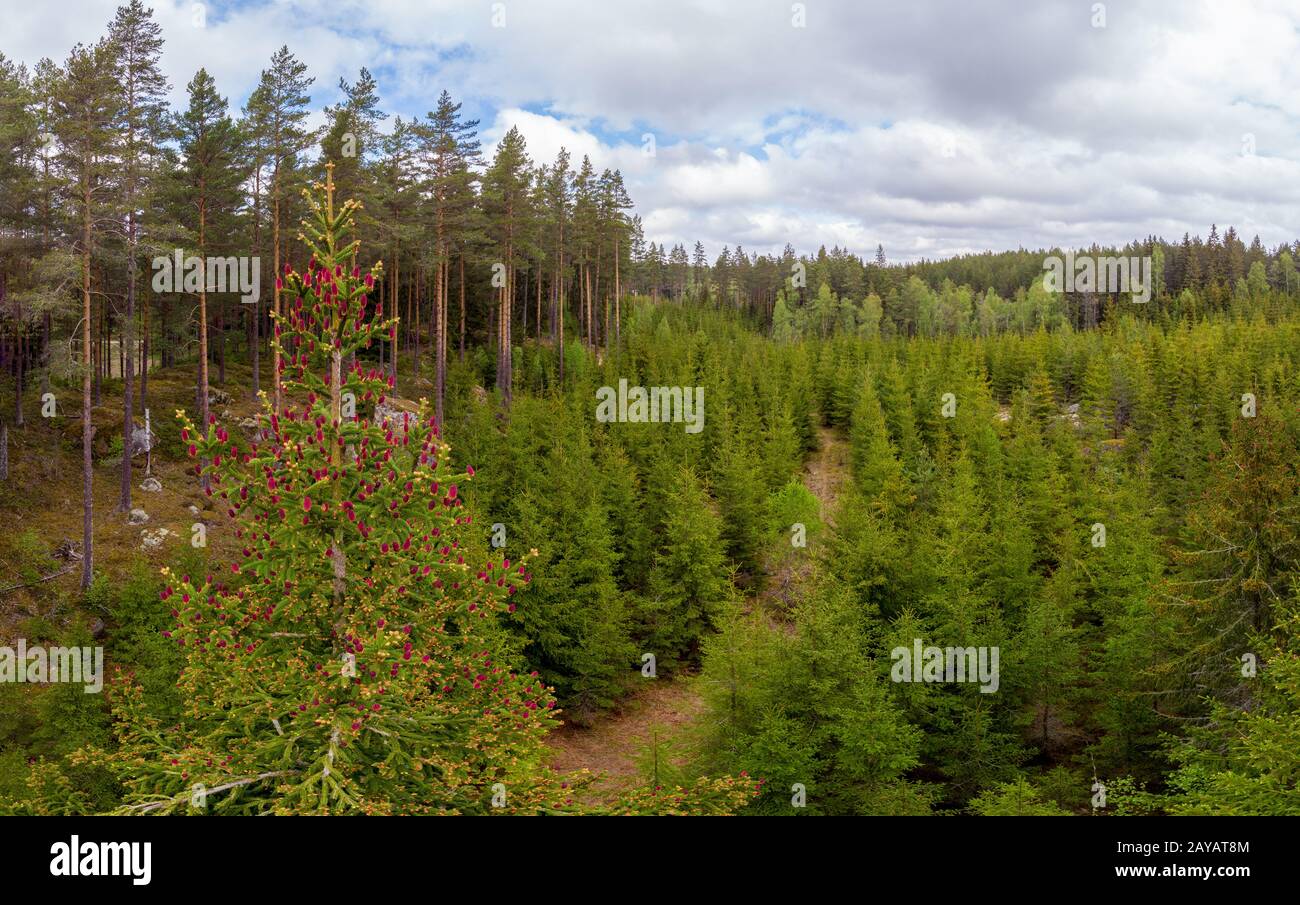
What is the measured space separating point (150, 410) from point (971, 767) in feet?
137

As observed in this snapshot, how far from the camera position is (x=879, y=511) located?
115 ft
